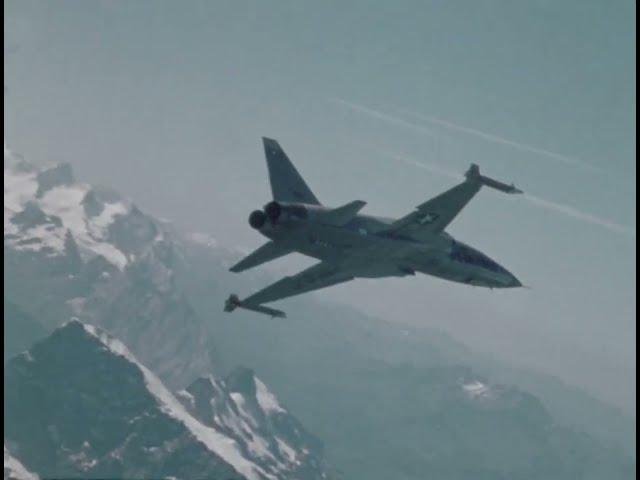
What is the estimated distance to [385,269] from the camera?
171ft

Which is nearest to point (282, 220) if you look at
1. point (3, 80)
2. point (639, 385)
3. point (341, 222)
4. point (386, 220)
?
point (341, 222)

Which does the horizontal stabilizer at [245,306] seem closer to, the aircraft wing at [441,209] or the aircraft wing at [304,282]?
the aircraft wing at [304,282]

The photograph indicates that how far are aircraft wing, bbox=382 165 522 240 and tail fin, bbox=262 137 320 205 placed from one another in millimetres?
7977

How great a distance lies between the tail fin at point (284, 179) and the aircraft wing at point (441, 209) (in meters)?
7.98

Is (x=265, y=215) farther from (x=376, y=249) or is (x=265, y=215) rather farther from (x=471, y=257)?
(x=471, y=257)

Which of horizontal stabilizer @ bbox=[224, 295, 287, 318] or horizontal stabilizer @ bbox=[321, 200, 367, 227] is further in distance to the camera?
horizontal stabilizer @ bbox=[224, 295, 287, 318]

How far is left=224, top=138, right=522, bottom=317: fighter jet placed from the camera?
44.8 m

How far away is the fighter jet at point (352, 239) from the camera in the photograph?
4475cm

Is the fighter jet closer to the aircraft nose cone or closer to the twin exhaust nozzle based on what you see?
the twin exhaust nozzle

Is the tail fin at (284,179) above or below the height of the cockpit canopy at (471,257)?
above

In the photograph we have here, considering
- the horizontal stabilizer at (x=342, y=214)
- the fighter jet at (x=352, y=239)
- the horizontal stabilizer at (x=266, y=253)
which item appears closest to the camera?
the horizontal stabilizer at (x=342, y=214)

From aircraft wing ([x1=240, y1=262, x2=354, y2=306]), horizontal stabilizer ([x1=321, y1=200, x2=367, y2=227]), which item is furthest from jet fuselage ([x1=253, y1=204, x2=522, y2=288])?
aircraft wing ([x1=240, y1=262, x2=354, y2=306])

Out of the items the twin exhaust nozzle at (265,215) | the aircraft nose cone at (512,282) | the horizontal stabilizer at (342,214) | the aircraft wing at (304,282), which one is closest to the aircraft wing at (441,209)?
the horizontal stabilizer at (342,214)

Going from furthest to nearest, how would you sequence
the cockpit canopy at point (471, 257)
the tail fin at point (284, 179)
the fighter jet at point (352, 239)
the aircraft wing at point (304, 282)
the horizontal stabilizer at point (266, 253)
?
the cockpit canopy at point (471, 257)
the aircraft wing at point (304, 282)
the tail fin at point (284, 179)
the horizontal stabilizer at point (266, 253)
the fighter jet at point (352, 239)
